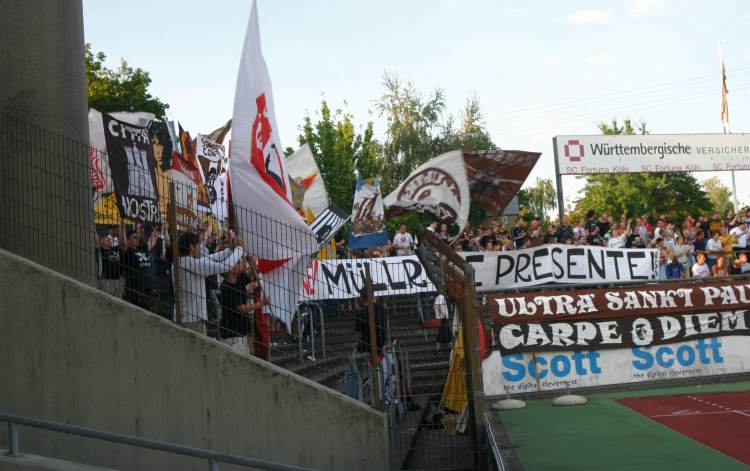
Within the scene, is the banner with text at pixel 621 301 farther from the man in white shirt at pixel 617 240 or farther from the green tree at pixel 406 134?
the green tree at pixel 406 134

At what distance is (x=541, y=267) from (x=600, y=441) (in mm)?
7110

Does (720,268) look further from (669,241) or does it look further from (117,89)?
(117,89)

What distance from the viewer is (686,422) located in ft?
40.8

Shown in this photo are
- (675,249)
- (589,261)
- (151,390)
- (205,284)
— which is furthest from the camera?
(675,249)

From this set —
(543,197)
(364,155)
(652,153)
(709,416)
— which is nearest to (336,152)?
(364,155)

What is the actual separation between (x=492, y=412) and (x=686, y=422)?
3.69m

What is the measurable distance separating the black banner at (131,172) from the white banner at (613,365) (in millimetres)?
8966

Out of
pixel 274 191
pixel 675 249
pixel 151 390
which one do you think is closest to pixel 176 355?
pixel 151 390

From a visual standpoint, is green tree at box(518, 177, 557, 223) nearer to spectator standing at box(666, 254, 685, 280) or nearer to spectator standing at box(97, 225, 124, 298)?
spectator standing at box(666, 254, 685, 280)

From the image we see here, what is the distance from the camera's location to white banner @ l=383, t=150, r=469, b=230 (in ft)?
50.5

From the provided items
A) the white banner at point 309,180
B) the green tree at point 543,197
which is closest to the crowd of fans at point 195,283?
the white banner at point 309,180

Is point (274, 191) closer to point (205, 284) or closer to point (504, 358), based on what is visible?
point (205, 284)

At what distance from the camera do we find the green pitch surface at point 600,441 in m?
9.74

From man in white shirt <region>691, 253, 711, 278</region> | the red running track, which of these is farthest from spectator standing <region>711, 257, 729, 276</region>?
the red running track
